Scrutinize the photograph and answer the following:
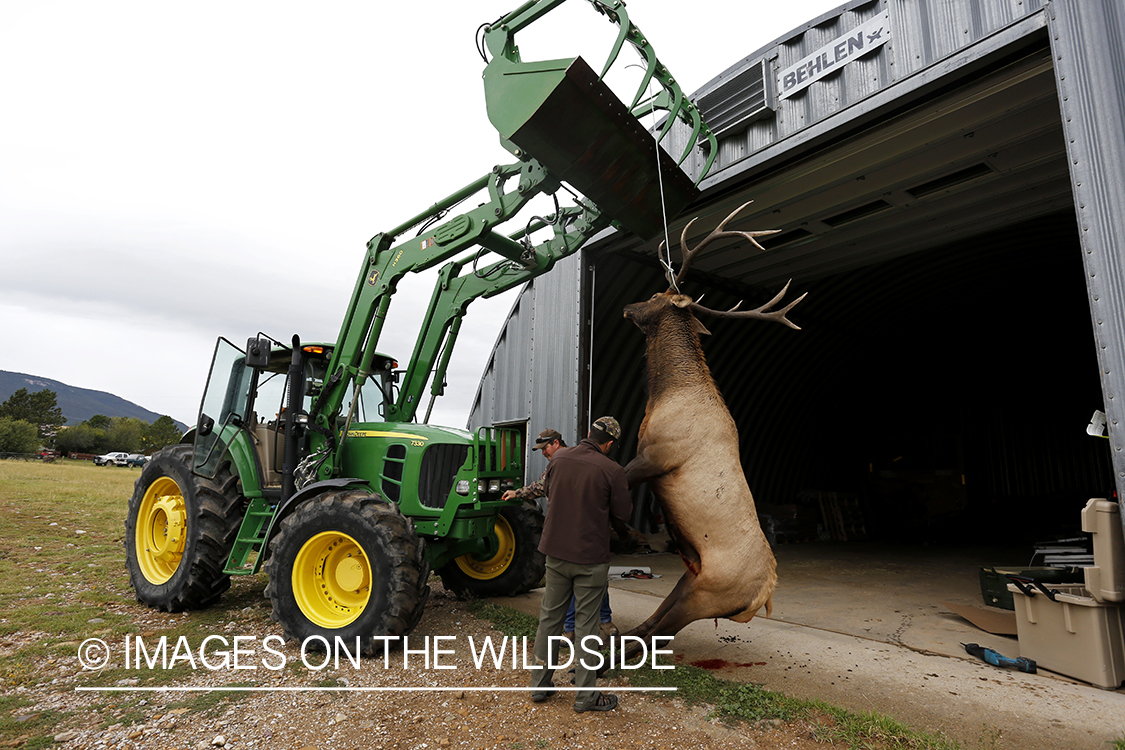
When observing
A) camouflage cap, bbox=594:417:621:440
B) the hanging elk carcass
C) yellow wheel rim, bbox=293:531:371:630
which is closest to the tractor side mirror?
yellow wheel rim, bbox=293:531:371:630

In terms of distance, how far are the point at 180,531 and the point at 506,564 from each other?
3.24 meters

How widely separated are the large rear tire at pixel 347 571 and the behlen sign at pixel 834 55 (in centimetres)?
538

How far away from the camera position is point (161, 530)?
6133 mm

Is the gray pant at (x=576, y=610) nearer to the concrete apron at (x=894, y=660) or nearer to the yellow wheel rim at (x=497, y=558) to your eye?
the concrete apron at (x=894, y=660)

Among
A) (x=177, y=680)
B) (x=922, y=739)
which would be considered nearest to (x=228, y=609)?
(x=177, y=680)

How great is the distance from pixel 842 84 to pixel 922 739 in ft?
16.7

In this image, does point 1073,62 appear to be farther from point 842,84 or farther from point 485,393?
point 485,393

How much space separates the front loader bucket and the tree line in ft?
184

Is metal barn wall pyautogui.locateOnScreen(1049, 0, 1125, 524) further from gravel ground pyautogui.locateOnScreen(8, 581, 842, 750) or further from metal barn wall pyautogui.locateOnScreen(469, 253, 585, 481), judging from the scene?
metal barn wall pyautogui.locateOnScreen(469, 253, 585, 481)

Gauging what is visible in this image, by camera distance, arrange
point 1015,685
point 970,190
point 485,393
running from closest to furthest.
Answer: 1. point 1015,685
2. point 970,190
3. point 485,393

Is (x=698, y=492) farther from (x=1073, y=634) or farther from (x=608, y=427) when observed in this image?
(x=1073, y=634)

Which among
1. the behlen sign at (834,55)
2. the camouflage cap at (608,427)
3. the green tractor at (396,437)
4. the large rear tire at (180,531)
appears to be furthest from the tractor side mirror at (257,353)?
the behlen sign at (834,55)

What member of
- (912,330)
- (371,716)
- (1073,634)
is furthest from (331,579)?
(912,330)

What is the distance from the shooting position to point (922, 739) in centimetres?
312
